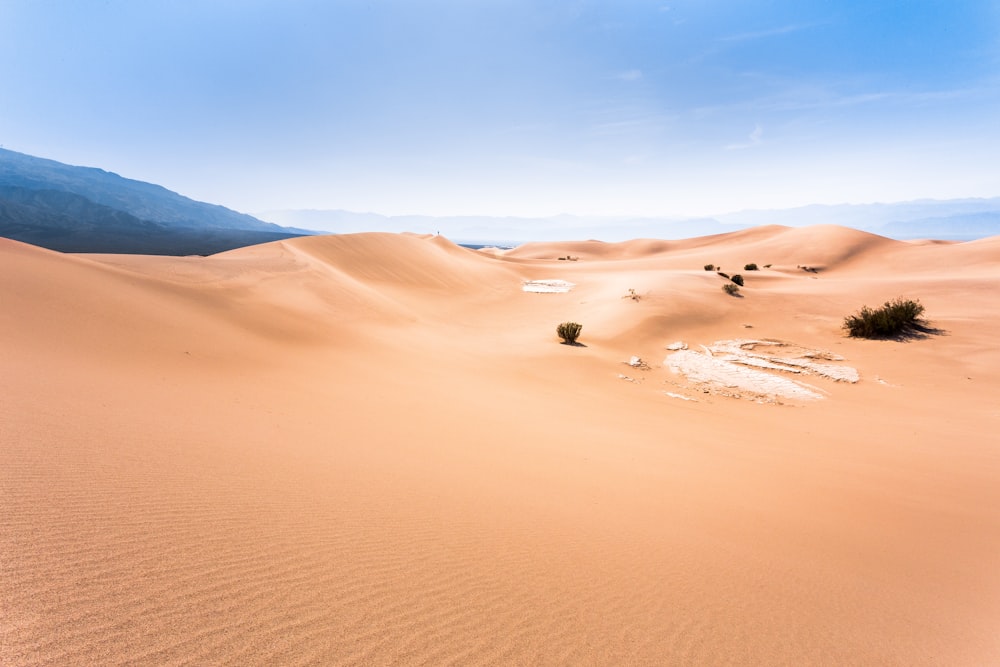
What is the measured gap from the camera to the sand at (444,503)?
1939 millimetres

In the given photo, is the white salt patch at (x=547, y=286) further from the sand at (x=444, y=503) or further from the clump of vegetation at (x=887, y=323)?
the sand at (x=444, y=503)

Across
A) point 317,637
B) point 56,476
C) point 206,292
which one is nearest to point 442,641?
point 317,637

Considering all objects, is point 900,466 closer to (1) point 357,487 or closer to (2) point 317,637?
(1) point 357,487

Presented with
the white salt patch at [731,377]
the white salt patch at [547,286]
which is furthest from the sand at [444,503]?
the white salt patch at [547,286]

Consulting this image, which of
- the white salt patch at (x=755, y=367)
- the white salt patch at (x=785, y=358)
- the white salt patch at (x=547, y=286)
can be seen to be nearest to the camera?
the white salt patch at (x=755, y=367)

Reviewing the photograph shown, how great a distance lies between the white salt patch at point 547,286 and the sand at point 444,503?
48.8 feet

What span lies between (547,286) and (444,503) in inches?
927

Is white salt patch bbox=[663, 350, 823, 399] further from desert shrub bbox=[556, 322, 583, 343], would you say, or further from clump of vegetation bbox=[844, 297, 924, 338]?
clump of vegetation bbox=[844, 297, 924, 338]

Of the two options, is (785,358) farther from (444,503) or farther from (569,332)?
(444,503)

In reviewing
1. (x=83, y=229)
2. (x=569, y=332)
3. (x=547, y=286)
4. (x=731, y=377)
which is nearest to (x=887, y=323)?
(x=731, y=377)

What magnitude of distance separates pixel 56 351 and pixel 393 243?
82.1ft

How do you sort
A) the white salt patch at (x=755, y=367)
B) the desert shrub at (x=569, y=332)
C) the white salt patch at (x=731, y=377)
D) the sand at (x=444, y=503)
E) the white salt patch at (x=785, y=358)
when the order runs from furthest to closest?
1. the desert shrub at (x=569, y=332)
2. the white salt patch at (x=785, y=358)
3. the white salt patch at (x=755, y=367)
4. the white salt patch at (x=731, y=377)
5. the sand at (x=444, y=503)

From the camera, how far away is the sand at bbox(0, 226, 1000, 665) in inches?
76.4

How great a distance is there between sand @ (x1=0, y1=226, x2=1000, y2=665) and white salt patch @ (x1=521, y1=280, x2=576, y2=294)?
14868 millimetres
